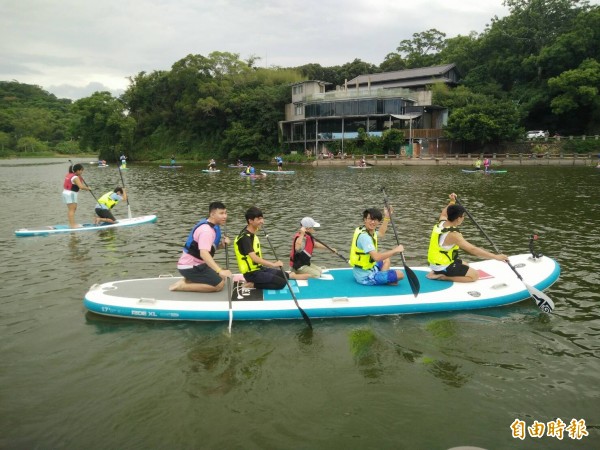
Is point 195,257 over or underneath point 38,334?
over

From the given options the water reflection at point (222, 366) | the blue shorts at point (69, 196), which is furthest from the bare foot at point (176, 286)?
the blue shorts at point (69, 196)

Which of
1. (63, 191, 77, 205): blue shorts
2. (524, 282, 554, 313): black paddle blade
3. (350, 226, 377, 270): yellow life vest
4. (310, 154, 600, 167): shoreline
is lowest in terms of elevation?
(524, 282, 554, 313): black paddle blade

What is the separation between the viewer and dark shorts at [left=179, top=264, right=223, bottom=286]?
25.8 feet

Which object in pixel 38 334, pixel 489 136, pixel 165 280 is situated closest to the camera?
pixel 38 334

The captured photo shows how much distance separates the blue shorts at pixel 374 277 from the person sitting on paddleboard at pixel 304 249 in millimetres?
937

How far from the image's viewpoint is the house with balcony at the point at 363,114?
2248 inches

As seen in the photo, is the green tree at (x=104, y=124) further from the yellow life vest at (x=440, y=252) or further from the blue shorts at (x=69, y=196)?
the yellow life vest at (x=440, y=252)

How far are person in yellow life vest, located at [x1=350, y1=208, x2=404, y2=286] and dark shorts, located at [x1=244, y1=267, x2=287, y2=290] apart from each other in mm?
1525

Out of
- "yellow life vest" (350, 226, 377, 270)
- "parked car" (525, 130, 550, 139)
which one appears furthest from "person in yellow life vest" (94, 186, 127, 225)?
"parked car" (525, 130, 550, 139)

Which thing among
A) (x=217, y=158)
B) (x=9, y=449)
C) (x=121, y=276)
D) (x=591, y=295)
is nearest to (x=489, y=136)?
(x=217, y=158)

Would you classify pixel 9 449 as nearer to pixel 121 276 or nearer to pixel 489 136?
pixel 121 276

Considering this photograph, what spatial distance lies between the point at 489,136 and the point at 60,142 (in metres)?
104

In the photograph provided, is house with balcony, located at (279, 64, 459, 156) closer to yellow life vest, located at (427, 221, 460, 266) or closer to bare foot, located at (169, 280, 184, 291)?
yellow life vest, located at (427, 221, 460, 266)

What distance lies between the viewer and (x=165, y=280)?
339 inches
